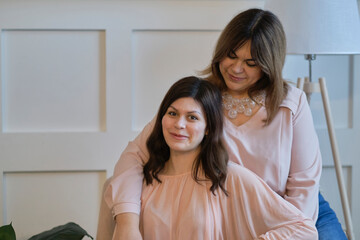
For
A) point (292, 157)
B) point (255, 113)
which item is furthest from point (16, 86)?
point (292, 157)

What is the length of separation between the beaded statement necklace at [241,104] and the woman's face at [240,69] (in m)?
0.04

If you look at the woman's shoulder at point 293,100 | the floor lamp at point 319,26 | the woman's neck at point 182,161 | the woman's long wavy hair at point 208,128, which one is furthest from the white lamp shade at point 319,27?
the woman's neck at point 182,161

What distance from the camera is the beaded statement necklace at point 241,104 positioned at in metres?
1.55

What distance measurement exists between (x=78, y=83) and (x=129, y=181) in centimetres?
78

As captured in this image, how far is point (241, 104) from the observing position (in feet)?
5.11

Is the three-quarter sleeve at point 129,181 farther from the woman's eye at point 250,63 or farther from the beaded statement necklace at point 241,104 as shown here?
the woman's eye at point 250,63

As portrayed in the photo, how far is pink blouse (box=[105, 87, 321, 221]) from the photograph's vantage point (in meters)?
1.50

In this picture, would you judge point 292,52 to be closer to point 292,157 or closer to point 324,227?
point 292,157

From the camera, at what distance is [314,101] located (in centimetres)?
217

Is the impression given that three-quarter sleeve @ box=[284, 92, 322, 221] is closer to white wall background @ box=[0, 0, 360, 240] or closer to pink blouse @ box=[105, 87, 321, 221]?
pink blouse @ box=[105, 87, 321, 221]

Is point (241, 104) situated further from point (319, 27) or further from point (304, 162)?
point (319, 27)

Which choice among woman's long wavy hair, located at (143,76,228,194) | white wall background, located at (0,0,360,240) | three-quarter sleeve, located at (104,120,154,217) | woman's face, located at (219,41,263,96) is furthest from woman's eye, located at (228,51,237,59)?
white wall background, located at (0,0,360,240)

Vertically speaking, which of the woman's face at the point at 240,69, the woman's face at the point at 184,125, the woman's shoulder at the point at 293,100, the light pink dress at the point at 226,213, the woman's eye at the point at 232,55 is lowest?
the light pink dress at the point at 226,213

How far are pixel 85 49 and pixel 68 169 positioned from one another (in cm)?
53
